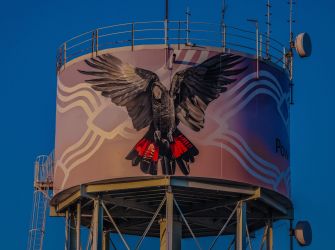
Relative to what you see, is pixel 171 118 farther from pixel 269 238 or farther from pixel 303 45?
pixel 303 45

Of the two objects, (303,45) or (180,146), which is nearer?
(180,146)

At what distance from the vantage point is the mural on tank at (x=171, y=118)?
47.3 meters

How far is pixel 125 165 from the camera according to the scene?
47312 mm

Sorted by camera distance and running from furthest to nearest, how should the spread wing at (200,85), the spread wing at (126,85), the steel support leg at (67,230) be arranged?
the steel support leg at (67,230) < the spread wing at (126,85) < the spread wing at (200,85)

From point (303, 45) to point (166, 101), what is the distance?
6.72 meters

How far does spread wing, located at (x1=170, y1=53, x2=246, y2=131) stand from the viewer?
4756 cm

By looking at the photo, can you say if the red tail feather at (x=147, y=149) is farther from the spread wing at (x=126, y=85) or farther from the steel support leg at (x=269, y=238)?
the steel support leg at (x=269, y=238)

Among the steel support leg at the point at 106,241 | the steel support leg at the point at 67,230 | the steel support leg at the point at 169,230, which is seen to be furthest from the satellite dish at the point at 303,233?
the steel support leg at the point at 67,230

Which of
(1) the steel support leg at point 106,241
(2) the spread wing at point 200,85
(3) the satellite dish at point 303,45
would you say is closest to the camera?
(2) the spread wing at point 200,85

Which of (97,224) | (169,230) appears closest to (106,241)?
(97,224)

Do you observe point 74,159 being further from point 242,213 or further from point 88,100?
point 242,213

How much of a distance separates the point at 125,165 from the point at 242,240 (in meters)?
4.68

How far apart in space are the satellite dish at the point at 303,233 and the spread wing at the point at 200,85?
6.68 m

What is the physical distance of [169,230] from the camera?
47844 millimetres
